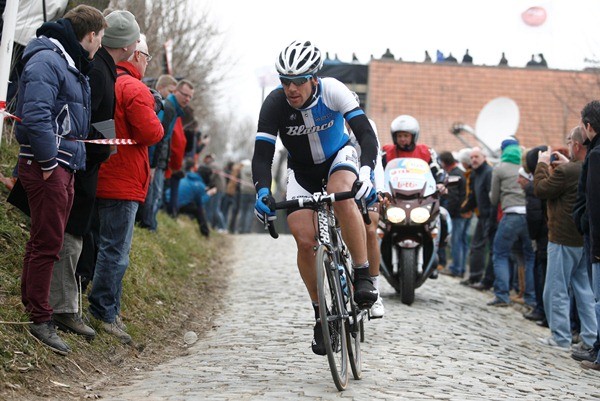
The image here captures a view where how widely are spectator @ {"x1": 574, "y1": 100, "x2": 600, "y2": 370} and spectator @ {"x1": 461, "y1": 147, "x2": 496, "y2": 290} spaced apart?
6408 millimetres

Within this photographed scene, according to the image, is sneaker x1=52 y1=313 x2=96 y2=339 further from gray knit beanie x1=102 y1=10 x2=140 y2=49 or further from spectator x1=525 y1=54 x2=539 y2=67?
spectator x1=525 y1=54 x2=539 y2=67

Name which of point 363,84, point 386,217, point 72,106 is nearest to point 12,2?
point 72,106

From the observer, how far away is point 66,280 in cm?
783

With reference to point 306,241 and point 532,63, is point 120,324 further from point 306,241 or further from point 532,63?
point 532,63

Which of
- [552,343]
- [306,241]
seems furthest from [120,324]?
[552,343]

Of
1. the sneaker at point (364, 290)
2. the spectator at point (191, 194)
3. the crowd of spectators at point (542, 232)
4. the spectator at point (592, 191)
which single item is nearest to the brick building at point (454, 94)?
the spectator at point (191, 194)

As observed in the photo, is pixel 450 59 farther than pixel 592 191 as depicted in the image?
Yes

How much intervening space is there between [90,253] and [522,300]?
847 centimetres

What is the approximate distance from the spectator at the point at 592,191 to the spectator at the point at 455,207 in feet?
26.2

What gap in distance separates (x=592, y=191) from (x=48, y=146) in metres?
4.97

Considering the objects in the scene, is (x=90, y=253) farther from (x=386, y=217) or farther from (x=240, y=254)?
(x=240, y=254)

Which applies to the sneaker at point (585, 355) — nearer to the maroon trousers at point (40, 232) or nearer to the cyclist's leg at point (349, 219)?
the cyclist's leg at point (349, 219)

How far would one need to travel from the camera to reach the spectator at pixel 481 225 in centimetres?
1677

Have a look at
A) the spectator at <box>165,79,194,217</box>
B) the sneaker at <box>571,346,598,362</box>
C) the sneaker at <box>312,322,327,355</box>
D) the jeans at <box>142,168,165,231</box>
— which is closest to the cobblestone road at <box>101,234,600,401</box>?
the sneaker at <box>571,346,598,362</box>
